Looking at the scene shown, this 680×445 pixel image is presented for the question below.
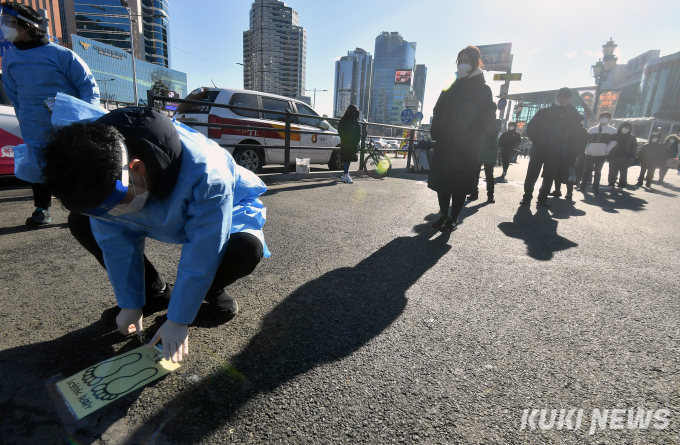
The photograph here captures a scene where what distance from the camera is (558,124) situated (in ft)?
16.6

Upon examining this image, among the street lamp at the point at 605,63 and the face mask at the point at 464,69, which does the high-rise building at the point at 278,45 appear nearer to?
the street lamp at the point at 605,63

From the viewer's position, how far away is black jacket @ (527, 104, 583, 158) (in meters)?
5.08

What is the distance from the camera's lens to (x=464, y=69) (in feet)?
11.2

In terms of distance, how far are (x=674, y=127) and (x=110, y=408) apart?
5890 centimetres

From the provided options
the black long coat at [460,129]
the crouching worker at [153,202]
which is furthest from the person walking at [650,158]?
the crouching worker at [153,202]

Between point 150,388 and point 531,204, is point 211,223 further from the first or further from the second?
point 531,204

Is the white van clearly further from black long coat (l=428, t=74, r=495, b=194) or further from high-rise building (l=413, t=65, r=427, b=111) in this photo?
high-rise building (l=413, t=65, r=427, b=111)

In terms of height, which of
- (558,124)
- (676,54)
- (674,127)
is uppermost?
(676,54)

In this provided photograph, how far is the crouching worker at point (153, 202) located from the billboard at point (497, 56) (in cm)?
4671

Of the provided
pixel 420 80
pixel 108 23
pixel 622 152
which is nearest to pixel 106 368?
pixel 622 152

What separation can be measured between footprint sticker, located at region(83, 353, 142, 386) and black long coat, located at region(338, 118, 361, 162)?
6.03m

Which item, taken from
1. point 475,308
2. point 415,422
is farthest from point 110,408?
point 475,308

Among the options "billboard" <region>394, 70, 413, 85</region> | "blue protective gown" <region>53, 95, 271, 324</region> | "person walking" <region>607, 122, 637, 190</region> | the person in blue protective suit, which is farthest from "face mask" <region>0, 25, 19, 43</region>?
"billboard" <region>394, 70, 413, 85</region>

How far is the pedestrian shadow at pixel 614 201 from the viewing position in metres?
5.77
